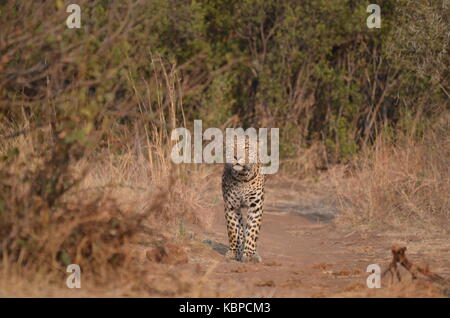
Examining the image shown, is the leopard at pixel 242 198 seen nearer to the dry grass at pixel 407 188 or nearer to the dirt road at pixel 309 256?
the dirt road at pixel 309 256

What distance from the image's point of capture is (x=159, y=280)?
604cm

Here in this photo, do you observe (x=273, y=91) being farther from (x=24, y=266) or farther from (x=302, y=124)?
(x=24, y=266)

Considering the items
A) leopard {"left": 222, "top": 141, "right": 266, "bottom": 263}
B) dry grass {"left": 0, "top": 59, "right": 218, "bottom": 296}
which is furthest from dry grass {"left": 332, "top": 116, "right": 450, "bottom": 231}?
dry grass {"left": 0, "top": 59, "right": 218, "bottom": 296}

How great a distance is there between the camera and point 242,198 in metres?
9.36

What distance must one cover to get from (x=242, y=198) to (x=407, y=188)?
10.8 feet

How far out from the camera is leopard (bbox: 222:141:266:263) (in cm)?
926

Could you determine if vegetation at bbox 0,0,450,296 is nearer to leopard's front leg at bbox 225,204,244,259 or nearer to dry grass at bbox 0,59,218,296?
dry grass at bbox 0,59,218,296

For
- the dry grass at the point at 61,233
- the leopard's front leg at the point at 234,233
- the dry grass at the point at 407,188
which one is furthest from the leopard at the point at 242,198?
the dry grass at the point at 61,233

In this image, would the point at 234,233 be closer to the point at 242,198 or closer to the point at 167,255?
the point at 242,198

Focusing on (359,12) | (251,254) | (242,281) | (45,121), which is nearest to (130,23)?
(45,121)

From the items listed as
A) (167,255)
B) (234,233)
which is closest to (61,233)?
(167,255)

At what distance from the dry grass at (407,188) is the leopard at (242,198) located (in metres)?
2.48

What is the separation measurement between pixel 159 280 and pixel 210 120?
9.98m

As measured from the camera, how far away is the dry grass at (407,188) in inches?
436
